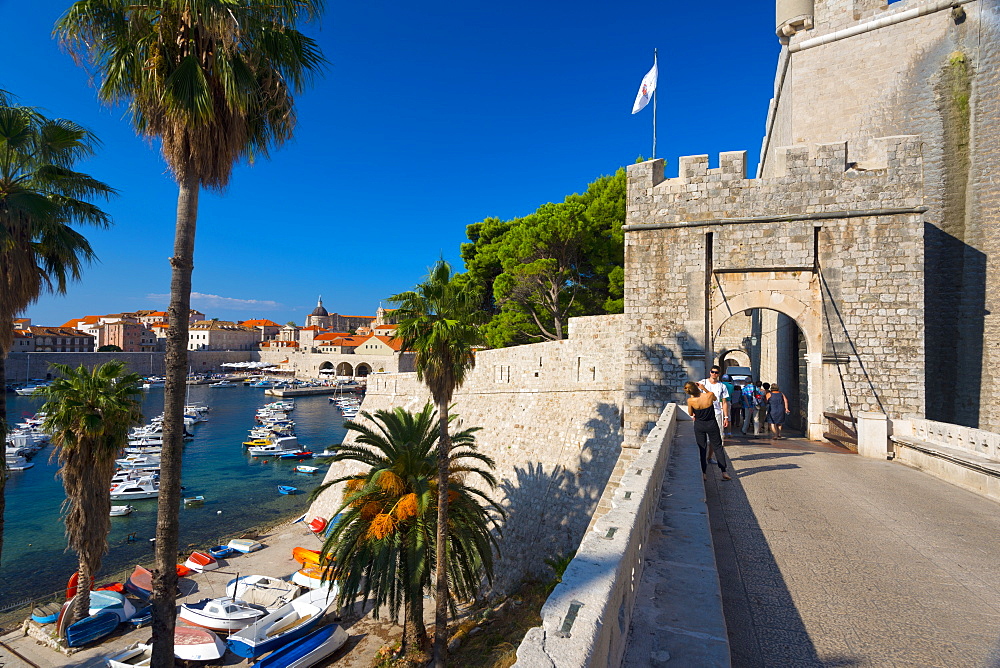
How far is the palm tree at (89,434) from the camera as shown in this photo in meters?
11.3

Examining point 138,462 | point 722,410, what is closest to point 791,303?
point 722,410

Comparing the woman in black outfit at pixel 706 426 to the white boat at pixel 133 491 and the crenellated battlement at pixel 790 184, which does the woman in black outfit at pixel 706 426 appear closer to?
the crenellated battlement at pixel 790 184

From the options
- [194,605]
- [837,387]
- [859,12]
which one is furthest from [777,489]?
[194,605]

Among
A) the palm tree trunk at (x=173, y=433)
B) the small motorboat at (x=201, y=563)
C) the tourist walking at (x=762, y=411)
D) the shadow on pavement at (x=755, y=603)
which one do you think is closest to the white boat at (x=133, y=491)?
the small motorboat at (x=201, y=563)

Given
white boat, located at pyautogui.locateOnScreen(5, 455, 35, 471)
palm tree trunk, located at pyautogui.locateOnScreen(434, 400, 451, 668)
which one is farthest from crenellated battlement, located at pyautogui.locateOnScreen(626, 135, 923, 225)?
white boat, located at pyautogui.locateOnScreen(5, 455, 35, 471)

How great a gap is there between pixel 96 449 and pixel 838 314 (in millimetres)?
18031

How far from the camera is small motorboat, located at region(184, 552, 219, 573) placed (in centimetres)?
1916

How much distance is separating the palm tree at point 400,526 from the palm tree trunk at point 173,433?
4.52 meters

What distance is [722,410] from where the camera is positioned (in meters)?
9.12

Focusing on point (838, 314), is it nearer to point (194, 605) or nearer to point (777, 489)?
point (777, 489)

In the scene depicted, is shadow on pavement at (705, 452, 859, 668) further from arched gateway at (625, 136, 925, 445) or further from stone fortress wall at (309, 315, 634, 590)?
stone fortress wall at (309, 315, 634, 590)

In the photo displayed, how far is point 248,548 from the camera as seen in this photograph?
20719 millimetres

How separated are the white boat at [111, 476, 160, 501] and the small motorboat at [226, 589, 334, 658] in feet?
55.9

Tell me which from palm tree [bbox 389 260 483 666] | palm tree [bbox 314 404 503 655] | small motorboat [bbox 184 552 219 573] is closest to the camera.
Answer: palm tree [bbox 389 260 483 666]
